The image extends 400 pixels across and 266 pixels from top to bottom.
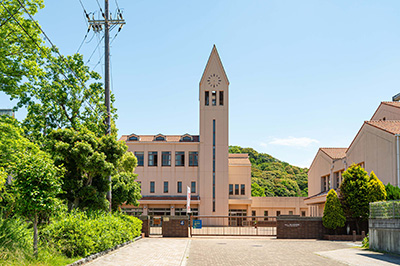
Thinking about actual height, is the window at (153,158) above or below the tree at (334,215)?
above

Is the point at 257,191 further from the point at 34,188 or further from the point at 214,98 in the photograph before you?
the point at 34,188

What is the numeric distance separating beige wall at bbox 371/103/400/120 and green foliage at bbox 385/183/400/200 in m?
10.5

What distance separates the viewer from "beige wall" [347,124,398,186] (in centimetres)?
2773

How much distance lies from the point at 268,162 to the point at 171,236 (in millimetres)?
81258

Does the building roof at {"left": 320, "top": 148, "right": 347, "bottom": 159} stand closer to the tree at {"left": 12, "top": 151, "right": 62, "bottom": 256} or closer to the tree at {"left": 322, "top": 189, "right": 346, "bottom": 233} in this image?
the tree at {"left": 322, "top": 189, "right": 346, "bottom": 233}

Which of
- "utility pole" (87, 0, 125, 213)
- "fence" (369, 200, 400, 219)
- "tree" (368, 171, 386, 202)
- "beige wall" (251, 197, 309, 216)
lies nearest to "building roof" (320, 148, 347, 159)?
"tree" (368, 171, 386, 202)

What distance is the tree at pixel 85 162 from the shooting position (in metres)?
19.1

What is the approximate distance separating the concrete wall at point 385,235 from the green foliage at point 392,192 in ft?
17.4

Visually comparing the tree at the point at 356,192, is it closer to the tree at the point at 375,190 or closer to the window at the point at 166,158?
the tree at the point at 375,190

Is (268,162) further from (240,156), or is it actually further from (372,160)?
(372,160)

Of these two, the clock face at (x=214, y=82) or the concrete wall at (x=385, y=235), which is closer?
the concrete wall at (x=385, y=235)

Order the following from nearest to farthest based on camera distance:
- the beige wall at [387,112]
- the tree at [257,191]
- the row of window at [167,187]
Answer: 1. the beige wall at [387,112]
2. the row of window at [167,187]
3. the tree at [257,191]

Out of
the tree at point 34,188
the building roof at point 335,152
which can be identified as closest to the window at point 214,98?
the building roof at point 335,152

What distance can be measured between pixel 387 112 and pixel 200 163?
26498 millimetres
